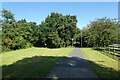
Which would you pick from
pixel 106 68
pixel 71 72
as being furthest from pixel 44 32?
pixel 71 72

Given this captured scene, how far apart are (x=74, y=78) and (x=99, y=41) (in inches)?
1330

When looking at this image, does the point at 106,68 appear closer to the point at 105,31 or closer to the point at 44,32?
the point at 105,31

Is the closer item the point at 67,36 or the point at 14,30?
the point at 14,30

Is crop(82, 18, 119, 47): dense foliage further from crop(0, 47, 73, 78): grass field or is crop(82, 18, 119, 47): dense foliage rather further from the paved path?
the paved path

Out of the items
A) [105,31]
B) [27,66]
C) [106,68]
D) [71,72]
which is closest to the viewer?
[71,72]

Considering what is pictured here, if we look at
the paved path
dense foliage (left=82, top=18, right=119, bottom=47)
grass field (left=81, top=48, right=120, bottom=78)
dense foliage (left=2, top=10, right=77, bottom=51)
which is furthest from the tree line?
the paved path

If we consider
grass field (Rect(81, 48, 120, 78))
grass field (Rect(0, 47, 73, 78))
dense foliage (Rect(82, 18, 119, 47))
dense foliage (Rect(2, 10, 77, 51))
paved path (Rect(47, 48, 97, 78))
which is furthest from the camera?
dense foliage (Rect(2, 10, 77, 51))

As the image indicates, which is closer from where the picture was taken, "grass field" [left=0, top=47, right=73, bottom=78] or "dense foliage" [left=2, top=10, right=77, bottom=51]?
"grass field" [left=0, top=47, right=73, bottom=78]

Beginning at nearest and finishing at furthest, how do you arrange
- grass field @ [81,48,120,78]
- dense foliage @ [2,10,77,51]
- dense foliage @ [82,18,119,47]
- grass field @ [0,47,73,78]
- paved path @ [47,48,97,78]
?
grass field @ [0,47,73,78] < paved path @ [47,48,97,78] < grass field @ [81,48,120,78] < dense foliage @ [82,18,119,47] < dense foliage @ [2,10,77,51]

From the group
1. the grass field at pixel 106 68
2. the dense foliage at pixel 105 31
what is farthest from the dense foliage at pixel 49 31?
the grass field at pixel 106 68

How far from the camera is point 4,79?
384 inches

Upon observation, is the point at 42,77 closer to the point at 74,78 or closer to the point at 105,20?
the point at 74,78

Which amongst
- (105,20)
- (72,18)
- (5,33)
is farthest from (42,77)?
(72,18)

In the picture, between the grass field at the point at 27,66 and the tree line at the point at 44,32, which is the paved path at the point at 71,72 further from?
the tree line at the point at 44,32
